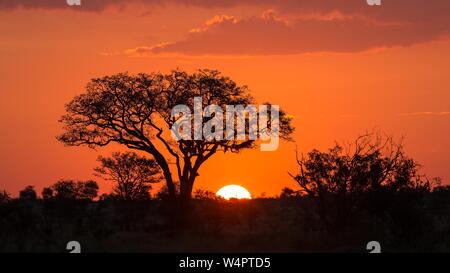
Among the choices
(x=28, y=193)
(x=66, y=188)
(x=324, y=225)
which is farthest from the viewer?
(x=28, y=193)

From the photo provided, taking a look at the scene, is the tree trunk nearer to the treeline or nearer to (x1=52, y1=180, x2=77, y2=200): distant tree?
the treeline

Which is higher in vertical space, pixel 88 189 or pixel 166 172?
pixel 88 189

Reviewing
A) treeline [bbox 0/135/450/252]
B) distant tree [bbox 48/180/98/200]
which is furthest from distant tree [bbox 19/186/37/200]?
treeline [bbox 0/135/450/252]

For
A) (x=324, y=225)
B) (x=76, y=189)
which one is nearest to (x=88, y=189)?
(x=76, y=189)

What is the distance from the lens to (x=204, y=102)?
5100 cm

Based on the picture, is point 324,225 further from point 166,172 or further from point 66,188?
point 66,188

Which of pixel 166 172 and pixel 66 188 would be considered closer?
pixel 166 172
